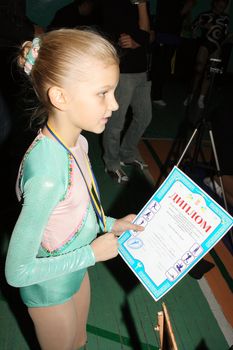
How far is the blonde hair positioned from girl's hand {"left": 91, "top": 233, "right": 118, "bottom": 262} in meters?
0.49

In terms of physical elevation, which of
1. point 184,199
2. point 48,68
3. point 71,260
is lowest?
point 71,260

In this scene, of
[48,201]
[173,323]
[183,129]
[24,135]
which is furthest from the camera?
[183,129]

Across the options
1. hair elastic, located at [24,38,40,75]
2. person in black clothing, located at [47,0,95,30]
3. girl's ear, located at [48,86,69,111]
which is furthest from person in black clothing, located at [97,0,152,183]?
girl's ear, located at [48,86,69,111]

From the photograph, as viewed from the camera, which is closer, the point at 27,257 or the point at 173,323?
the point at 27,257

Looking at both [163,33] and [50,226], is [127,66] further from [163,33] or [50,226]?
[163,33]

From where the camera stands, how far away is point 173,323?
2006 mm

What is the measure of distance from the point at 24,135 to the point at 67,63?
3682mm

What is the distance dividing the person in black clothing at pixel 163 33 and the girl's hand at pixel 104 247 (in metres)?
5.53

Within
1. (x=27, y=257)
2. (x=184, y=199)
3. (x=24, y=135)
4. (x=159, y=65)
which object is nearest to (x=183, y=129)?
(x=159, y=65)

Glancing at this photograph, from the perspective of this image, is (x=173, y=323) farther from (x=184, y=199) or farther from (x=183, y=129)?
(x=183, y=129)

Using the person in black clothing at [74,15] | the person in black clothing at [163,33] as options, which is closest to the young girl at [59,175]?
the person in black clothing at [74,15]

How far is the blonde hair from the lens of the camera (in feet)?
2.98

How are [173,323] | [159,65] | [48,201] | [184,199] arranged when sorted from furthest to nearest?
1. [159,65]
2. [173,323]
3. [184,199]
4. [48,201]

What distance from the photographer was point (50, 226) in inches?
39.5
